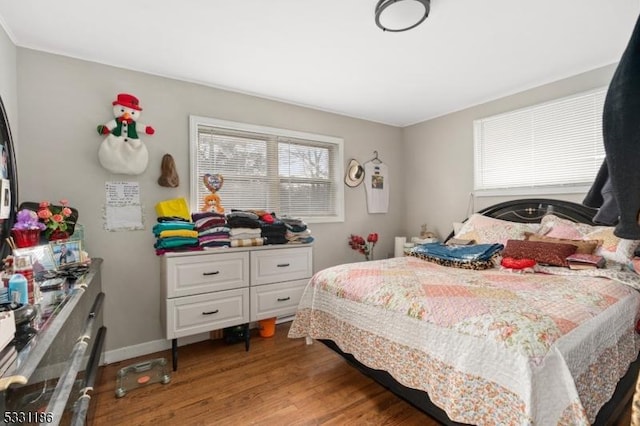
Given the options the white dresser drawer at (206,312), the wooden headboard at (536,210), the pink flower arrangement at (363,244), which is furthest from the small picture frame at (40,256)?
the wooden headboard at (536,210)

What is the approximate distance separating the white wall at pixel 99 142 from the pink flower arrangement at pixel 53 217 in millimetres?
393

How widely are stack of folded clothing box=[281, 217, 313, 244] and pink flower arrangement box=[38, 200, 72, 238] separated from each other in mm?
1665

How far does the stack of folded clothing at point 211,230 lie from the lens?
2586 millimetres

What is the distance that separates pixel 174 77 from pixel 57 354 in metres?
2.44

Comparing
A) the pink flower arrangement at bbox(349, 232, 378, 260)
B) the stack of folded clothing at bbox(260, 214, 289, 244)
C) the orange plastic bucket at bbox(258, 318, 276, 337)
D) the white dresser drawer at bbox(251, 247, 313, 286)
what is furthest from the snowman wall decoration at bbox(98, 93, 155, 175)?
the pink flower arrangement at bbox(349, 232, 378, 260)

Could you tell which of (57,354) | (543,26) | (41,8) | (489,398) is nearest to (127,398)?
(57,354)

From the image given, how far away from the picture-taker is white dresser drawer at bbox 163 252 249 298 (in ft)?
7.72

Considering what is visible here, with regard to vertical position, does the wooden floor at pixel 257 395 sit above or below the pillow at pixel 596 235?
below

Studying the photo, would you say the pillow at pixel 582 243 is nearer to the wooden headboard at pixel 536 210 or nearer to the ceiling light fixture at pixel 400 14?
the wooden headboard at pixel 536 210

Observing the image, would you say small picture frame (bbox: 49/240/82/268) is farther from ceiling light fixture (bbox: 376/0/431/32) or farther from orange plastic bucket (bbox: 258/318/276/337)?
ceiling light fixture (bbox: 376/0/431/32)

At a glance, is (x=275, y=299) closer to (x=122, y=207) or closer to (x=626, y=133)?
(x=122, y=207)

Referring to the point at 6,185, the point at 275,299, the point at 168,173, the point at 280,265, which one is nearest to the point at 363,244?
the point at 280,265

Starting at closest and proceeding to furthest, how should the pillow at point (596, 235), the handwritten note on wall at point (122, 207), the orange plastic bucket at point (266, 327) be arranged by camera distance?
the pillow at point (596, 235) → the handwritten note on wall at point (122, 207) → the orange plastic bucket at point (266, 327)

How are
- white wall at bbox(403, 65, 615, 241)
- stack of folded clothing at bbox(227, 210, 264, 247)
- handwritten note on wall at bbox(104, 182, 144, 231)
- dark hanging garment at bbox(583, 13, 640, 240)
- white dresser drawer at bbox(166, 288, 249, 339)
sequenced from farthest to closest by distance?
white wall at bbox(403, 65, 615, 241), stack of folded clothing at bbox(227, 210, 264, 247), handwritten note on wall at bbox(104, 182, 144, 231), white dresser drawer at bbox(166, 288, 249, 339), dark hanging garment at bbox(583, 13, 640, 240)
